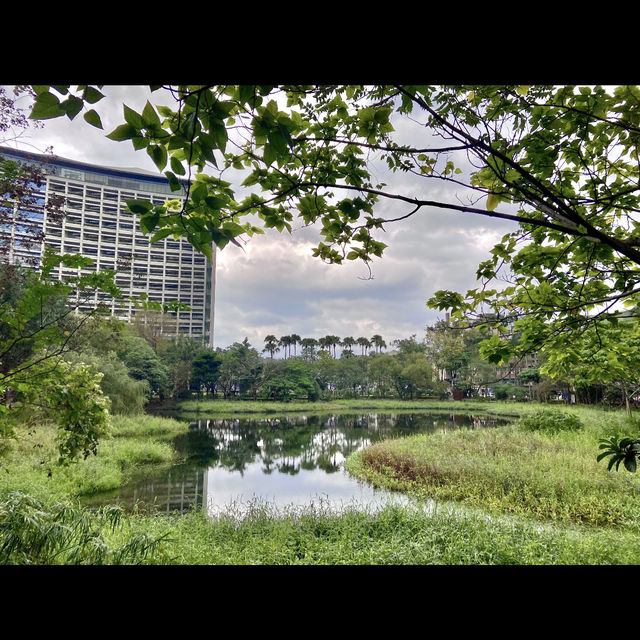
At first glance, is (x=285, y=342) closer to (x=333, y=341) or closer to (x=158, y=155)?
(x=333, y=341)

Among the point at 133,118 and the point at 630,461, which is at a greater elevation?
the point at 133,118

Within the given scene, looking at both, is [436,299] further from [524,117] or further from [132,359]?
[132,359]

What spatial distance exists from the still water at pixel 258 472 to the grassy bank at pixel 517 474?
73 centimetres

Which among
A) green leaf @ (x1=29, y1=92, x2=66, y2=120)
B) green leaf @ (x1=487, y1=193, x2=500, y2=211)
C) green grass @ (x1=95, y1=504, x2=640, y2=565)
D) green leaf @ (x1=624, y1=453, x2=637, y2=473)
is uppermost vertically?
green leaf @ (x1=487, y1=193, x2=500, y2=211)

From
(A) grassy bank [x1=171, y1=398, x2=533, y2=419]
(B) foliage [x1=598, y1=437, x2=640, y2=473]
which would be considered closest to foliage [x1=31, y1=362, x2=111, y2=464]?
(B) foliage [x1=598, y1=437, x2=640, y2=473]

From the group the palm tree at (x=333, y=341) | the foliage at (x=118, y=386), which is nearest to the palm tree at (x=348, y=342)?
the palm tree at (x=333, y=341)

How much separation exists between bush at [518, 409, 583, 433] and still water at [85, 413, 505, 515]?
14.4 feet

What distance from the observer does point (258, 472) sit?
7629 millimetres

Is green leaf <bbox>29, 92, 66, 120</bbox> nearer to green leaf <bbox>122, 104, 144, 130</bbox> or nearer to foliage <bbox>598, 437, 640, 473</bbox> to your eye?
green leaf <bbox>122, 104, 144, 130</bbox>

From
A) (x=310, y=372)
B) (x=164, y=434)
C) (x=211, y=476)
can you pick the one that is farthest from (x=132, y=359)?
(x=310, y=372)

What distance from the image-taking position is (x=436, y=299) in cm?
165

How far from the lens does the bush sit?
8212mm

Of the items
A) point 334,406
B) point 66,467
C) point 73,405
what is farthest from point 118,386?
point 334,406

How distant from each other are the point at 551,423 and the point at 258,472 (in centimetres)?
689
